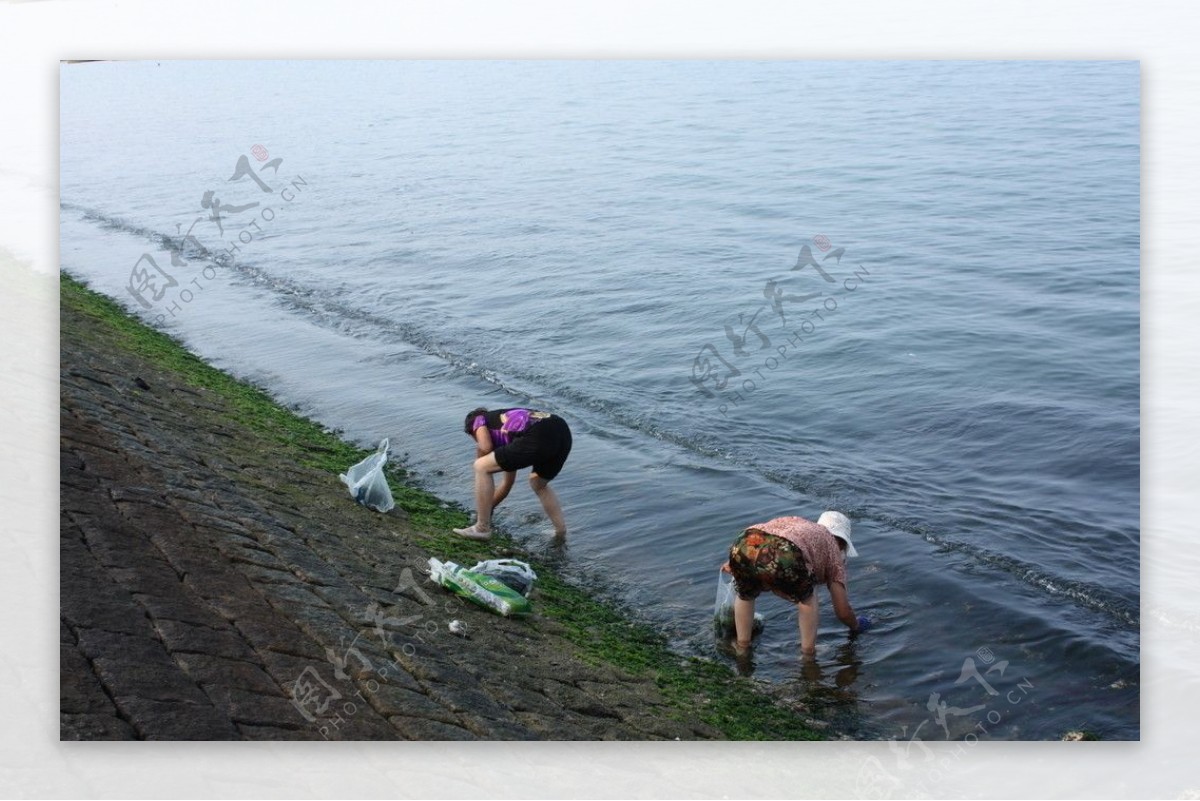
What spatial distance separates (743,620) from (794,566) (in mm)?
489

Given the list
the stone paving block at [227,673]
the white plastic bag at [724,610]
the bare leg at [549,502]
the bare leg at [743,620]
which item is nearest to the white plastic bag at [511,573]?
the bare leg at [549,502]

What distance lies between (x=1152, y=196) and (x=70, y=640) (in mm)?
5406

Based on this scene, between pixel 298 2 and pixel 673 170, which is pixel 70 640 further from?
pixel 673 170

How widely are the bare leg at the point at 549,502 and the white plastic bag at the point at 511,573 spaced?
745 mm

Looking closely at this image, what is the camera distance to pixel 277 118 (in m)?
9.68

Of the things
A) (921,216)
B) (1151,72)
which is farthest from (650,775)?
(921,216)

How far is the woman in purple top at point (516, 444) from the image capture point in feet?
22.0

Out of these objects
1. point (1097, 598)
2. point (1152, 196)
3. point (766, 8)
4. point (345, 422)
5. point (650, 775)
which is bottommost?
point (650, 775)

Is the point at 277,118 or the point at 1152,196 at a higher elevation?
the point at 277,118

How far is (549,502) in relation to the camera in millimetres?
7117

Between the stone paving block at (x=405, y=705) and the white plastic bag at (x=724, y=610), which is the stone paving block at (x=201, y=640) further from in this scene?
the white plastic bag at (x=724, y=610)

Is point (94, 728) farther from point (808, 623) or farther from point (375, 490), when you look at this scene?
point (808, 623)

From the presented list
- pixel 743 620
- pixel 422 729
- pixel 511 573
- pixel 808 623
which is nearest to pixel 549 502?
pixel 511 573

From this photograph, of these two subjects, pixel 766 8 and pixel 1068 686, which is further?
pixel 766 8
